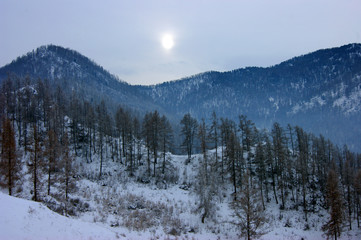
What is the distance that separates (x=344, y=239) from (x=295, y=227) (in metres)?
7.18

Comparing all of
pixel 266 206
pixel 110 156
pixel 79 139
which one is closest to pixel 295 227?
pixel 266 206

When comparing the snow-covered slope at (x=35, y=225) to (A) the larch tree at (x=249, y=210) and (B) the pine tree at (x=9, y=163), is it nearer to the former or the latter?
(B) the pine tree at (x=9, y=163)

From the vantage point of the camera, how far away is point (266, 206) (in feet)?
120

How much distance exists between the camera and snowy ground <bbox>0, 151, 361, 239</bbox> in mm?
Result: 12797

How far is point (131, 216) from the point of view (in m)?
24.7

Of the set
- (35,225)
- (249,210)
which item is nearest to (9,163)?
(35,225)

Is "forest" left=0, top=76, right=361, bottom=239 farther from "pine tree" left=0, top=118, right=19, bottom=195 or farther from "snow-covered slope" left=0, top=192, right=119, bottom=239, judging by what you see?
"snow-covered slope" left=0, top=192, right=119, bottom=239

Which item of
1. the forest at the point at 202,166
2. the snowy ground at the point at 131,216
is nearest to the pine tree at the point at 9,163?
the forest at the point at 202,166

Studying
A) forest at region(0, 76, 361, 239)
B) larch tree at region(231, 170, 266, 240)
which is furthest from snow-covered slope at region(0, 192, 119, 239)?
larch tree at region(231, 170, 266, 240)

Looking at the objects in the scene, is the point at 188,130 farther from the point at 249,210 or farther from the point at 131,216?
the point at 249,210

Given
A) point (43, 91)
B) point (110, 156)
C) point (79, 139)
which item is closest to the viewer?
point (110, 156)

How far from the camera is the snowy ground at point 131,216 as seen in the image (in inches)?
504

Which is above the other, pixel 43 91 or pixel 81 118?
pixel 43 91

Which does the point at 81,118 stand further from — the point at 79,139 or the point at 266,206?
the point at 266,206
